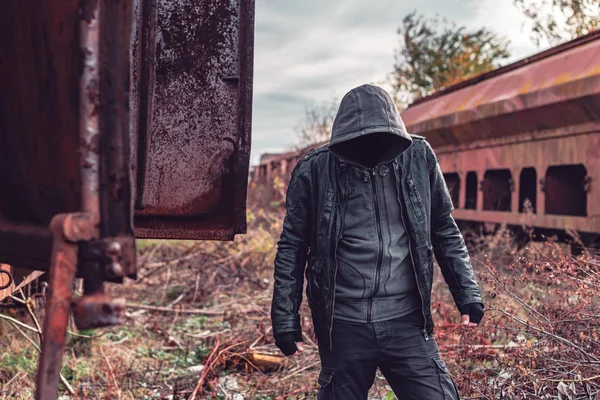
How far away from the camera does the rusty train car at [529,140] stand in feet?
20.1

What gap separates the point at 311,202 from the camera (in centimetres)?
287

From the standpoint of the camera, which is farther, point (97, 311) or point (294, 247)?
point (294, 247)

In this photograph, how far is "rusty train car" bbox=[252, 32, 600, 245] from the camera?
6.12 metres

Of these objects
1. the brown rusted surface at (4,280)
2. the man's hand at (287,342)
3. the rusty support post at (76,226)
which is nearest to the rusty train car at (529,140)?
the man's hand at (287,342)

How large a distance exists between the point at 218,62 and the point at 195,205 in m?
0.63

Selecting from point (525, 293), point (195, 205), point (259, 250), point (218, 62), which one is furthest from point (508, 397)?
point (259, 250)

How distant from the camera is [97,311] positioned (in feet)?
5.15

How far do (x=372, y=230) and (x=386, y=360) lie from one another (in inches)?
20.3

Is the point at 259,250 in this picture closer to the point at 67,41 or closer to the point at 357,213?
the point at 357,213

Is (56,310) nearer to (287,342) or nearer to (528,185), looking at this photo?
(287,342)

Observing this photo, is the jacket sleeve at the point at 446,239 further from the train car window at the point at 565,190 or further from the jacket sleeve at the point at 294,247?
the train car window at the point at 565,190

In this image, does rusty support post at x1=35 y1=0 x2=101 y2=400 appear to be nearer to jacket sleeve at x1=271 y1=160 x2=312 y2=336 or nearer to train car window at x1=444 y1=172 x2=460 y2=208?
jacket sleeve at x1=271 y1=160 x2=312 y2=336

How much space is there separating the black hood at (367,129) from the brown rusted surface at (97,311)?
53.0 inches

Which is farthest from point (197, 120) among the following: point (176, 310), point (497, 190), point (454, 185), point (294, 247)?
point (454, 185)
